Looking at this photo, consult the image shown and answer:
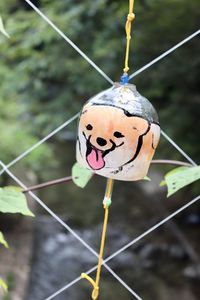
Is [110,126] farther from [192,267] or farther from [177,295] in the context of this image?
[192,267]

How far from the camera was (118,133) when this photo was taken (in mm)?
455

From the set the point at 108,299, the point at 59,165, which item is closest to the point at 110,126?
the point at 108,299

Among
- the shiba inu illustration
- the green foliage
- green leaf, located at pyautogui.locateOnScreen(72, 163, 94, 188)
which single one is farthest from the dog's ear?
the green foliage

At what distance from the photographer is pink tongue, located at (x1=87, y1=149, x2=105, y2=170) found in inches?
18.5

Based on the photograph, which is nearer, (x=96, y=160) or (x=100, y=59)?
(x=96, y=160)

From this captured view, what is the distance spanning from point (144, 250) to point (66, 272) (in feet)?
1.64

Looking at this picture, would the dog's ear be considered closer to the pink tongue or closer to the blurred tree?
the pink tongue

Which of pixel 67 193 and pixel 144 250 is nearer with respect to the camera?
pixel 144 250

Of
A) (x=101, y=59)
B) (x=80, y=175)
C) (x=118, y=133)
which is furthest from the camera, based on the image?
(x=101, y=59)

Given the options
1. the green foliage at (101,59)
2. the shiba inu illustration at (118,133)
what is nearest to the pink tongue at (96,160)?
the shiba inu illustration at (118,133)

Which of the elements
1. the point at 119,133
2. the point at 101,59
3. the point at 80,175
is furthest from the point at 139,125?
the point at 101,59

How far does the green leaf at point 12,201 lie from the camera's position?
503 millimetres

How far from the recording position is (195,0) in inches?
81.7

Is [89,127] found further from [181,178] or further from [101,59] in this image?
[101,59]
